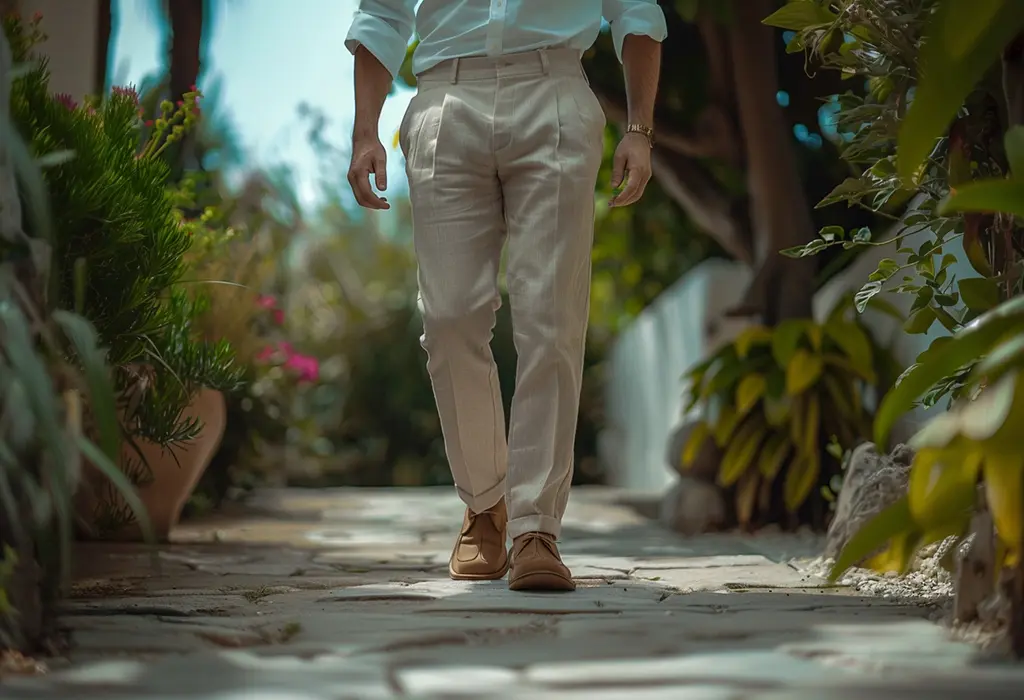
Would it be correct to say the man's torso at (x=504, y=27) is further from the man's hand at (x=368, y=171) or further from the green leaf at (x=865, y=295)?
the green leaf at (x=865, y=295)

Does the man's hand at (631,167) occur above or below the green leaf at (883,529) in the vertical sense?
above

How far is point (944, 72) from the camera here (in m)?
1.47

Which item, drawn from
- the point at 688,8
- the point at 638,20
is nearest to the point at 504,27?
the point at 638,20

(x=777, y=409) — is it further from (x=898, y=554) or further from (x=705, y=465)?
(x=898, y=554)

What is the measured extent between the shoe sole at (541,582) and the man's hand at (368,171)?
779mm

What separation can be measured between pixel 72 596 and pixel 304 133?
792cm

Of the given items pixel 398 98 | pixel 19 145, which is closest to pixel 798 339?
pixel 398 98

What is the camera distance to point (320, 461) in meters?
9.16

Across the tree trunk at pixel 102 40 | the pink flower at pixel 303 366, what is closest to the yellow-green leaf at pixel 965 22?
the tree trunk at pixel 102 40

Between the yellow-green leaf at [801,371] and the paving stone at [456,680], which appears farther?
the yellow-green leaf at [801,371]

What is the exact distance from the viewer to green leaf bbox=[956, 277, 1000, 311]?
1.80 meters

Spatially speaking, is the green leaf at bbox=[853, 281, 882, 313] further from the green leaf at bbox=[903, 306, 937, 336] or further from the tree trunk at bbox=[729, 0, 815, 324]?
the tree trunk at bbox=[729, 0, 815, 324]

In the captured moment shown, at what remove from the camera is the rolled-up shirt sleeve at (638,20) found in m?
2.13

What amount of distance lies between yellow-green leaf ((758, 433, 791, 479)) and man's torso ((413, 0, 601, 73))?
175 centimetres
